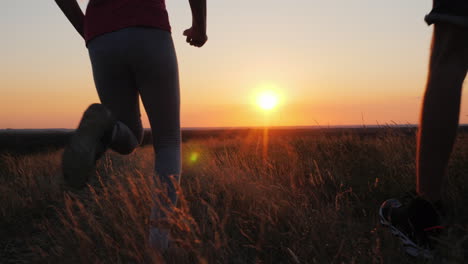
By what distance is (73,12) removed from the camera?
1992 millimetres

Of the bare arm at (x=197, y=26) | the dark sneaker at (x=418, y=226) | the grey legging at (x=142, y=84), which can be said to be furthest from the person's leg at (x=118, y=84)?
the dark sneaker at (x=418, y=226)

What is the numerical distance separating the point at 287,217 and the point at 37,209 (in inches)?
108

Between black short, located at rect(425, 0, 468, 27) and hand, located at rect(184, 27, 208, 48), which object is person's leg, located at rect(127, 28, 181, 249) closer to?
hand, located at rect(184, 27, 208, 48)

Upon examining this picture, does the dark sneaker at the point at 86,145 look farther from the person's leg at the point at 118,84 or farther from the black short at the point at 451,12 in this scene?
the black short at the point at 451,12

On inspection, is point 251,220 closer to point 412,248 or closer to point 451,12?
point 412,248

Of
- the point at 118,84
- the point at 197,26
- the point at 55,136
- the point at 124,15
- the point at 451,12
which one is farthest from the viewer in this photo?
the point at 55,136

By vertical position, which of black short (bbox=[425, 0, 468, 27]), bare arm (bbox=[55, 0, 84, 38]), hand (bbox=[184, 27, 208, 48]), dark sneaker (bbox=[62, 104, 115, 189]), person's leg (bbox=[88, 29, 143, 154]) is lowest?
dark sneaker (bbox=[62, 104, 115, 189])

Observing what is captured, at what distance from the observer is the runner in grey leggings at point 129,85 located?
1.59 metres

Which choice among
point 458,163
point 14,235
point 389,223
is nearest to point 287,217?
point 389,223

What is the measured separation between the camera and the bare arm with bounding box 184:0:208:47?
72.1 inches

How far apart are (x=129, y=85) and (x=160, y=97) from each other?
234 millimetres

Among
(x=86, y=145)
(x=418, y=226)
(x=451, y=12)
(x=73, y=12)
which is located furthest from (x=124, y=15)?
(x=418, y=226)

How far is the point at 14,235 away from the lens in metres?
3.10

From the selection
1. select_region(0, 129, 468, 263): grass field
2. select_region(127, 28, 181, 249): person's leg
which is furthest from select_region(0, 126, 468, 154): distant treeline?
select_region(127, 28, 181, 249): person's leg
